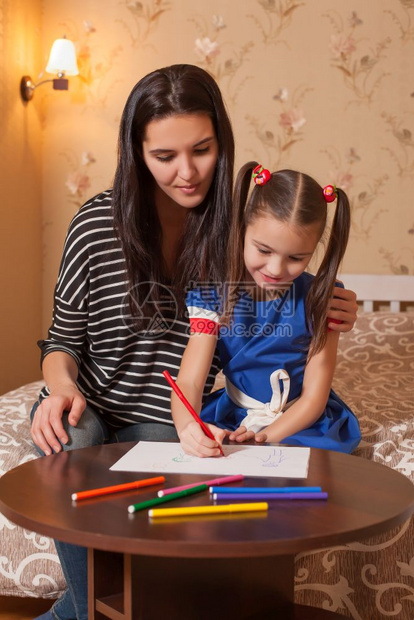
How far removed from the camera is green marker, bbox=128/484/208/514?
860mm

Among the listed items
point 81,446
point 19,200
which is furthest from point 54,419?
point 19,200

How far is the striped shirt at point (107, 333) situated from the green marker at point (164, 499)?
57 cm

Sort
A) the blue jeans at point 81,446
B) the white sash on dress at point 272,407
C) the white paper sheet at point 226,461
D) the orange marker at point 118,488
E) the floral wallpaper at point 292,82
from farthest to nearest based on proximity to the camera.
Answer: the floral wallpaper at point 292,82 → the white sash on dress at point 272,407 → the blue jeans at point 81,446 → the white paper sheet at point 226,461 → the orange marker at point 118,488

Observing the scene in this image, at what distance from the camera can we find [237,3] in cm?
299

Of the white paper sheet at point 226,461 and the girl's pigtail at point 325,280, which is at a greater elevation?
the girl's pigtail at point 325,280

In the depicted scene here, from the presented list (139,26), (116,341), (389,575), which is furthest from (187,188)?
(139,26)

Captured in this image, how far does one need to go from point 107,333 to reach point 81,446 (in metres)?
0.30

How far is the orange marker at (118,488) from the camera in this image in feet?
2.95

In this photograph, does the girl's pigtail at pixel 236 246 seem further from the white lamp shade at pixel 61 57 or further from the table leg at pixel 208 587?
the white lamp shade at pixel 61 57

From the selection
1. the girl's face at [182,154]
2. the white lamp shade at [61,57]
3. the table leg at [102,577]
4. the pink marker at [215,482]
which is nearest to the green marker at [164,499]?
the pink marker at [215,482]

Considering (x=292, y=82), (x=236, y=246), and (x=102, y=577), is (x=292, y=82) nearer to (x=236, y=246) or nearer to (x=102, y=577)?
(x=236, y=246)

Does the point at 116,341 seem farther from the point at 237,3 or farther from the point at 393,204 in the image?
the point at 237,3

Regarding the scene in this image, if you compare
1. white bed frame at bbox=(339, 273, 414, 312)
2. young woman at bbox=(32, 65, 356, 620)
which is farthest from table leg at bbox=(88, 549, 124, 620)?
white bed frame at bbox=(339, 273, 414, 312)

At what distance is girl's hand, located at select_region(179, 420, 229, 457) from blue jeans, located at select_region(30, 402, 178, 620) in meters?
0.20
